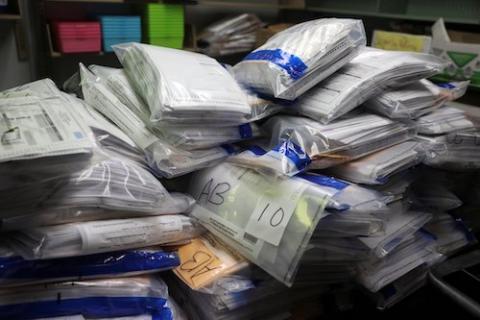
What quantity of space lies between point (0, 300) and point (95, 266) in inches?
5.5

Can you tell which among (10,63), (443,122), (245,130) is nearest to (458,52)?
(443,122)

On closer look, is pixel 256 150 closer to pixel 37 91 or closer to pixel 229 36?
pixel 37 91

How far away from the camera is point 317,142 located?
2.35ft

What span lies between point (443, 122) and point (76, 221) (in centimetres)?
81

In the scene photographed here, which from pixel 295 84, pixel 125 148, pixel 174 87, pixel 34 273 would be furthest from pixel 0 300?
pixel 295 84

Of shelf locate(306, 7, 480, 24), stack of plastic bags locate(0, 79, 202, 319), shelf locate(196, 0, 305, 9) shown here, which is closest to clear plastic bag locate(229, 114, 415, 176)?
stack of plastic bags locate(0, 79, 202, 319)

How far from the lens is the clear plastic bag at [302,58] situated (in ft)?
2.48

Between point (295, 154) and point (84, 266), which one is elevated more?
point (295, 154)

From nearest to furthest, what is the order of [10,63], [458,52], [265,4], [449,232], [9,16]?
[449,232] → [458,52] → [9,16] → [10,63] → [265,4]

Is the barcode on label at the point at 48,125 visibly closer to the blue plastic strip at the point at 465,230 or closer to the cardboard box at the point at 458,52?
the blue plastic strip at the point at 465,230

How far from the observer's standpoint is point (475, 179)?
1.03m

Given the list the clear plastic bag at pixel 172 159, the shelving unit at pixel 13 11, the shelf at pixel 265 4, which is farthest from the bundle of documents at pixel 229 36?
the clear plastic bag at pixel 172 159

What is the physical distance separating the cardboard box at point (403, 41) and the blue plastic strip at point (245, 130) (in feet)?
3.28

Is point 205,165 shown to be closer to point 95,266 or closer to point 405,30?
point 95,266
